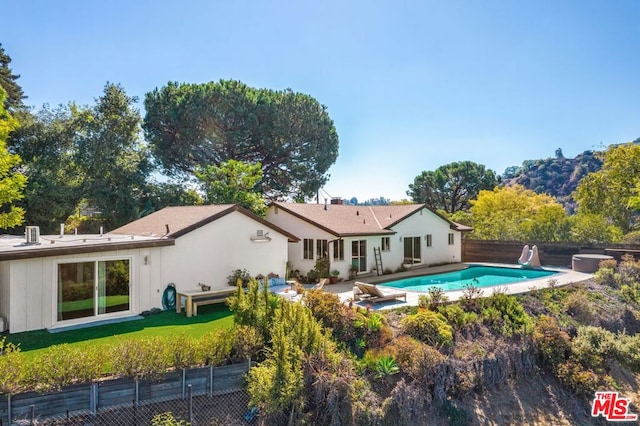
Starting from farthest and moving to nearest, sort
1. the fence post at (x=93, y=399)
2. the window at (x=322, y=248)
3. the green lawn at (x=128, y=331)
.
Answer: the window at (x=322, y=248), the green lawn at (x=128, y=331), the fence post at (x=93, y=399)

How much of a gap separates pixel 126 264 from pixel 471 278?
1834cm

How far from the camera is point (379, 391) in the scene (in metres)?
9.87

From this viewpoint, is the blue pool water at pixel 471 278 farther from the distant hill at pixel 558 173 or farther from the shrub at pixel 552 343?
the distant hill at pixel 558 173

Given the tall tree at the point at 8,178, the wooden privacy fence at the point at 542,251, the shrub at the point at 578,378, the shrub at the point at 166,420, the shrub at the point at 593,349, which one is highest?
the tall tree at the point at 8,178

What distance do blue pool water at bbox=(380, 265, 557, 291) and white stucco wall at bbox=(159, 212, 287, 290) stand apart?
20.9ft

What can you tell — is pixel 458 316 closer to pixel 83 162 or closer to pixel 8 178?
pixel 8 178

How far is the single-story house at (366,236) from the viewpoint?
67.3 ft

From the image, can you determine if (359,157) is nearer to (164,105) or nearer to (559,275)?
(164,105)

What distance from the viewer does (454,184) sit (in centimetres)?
5209

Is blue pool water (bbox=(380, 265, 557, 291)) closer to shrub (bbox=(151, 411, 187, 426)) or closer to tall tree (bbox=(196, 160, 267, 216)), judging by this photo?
tall tree (bbox=(196, 160, 267, 216))

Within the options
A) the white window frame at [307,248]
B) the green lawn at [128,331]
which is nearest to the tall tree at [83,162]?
the white window frame at [307,248]

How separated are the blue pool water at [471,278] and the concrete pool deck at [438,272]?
58cm

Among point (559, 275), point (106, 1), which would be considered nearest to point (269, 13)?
point (106, 1)

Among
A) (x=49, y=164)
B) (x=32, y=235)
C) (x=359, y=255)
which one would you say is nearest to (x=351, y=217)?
(x=359, y=255)
